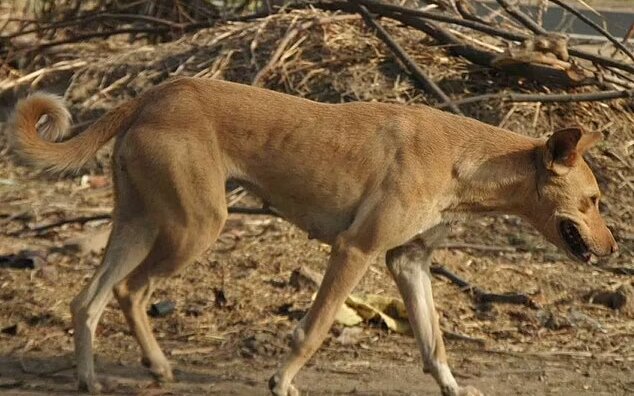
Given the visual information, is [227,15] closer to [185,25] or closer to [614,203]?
[185,25]

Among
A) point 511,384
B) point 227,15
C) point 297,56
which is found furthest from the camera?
point 227,15

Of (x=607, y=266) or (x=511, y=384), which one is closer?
(x=511, y=384)

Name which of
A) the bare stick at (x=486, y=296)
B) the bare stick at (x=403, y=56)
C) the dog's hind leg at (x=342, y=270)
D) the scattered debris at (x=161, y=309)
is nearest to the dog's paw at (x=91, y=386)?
the dog's hind leg at (x=342, y=270)

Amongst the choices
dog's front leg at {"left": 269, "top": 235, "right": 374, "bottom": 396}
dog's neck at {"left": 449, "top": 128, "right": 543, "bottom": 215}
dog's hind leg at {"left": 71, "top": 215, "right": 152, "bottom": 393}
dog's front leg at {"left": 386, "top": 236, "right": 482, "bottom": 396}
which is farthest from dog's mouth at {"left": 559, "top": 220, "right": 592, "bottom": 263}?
dog's hind leg at {"left": 71, "top": 215, "right": 152, "bottom": 393}

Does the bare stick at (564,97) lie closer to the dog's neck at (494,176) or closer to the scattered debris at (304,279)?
the scattered debris at (304,279)

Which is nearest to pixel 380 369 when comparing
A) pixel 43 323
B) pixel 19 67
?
pixel 43 323

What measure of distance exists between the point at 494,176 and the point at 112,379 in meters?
2.26

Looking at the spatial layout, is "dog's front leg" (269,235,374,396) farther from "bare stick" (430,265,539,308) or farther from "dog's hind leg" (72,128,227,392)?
"bare stick" (430,265,539,308)

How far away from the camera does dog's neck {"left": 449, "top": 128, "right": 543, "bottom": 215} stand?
6969 mm

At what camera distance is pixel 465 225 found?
9.64 metres

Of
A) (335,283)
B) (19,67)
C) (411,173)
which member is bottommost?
(19,67)

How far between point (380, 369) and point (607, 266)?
7.76ft

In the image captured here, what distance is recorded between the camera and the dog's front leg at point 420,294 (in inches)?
277

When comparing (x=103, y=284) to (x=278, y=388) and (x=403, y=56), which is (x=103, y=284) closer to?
(x=278, y=388)
